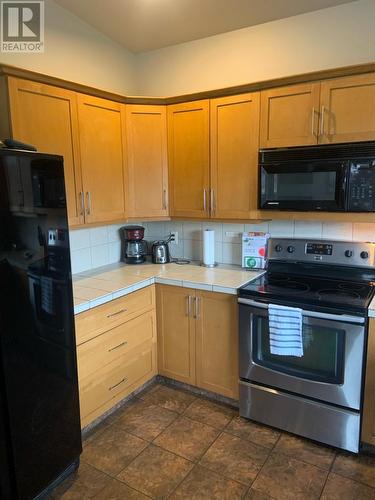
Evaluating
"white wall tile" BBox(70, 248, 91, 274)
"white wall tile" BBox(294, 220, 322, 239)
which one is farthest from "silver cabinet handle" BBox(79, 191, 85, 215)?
"white wall tile" BBox(294, 220, 322, 239)

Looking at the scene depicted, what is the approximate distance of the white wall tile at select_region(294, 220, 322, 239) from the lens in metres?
2.49

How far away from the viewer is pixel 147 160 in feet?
8.89

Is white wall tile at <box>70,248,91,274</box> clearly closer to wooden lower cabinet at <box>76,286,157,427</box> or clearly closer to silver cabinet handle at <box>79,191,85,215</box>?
silver cabinet handle at <box>79,191,85,215</box>

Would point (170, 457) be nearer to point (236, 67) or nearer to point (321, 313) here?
point (321, 313)

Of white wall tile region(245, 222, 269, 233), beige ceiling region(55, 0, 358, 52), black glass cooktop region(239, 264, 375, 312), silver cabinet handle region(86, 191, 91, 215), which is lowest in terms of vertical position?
black glass cooktop region(239, 264, 375, 312)

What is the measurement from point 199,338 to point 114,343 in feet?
1.91

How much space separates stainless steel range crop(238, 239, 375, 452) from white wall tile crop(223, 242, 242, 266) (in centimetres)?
41

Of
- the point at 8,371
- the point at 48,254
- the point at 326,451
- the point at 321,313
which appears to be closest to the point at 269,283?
the point at 321,313

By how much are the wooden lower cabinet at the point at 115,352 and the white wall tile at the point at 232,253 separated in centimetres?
69

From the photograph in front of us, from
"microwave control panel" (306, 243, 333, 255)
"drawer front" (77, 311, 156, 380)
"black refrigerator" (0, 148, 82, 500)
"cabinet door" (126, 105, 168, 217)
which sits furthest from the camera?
"cabinet door" (126, 105, 168, 217)

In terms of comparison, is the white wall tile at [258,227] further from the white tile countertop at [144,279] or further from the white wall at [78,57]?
the white wall at [78,57]

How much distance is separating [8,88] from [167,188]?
1257 millimetres

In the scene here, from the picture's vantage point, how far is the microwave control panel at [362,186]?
6.55 ft

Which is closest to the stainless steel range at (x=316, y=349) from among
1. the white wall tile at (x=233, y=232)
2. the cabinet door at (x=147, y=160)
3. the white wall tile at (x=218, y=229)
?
the white wall tile at (x=233, y=232)
